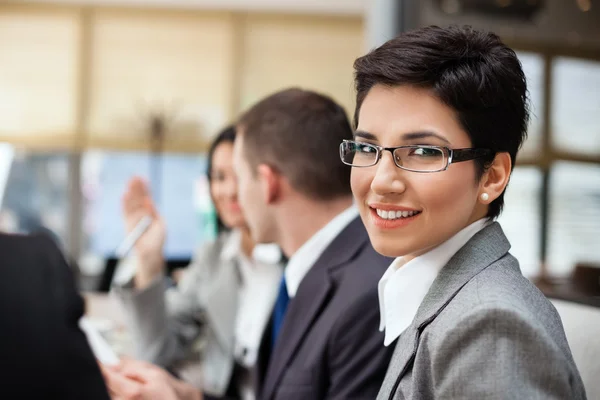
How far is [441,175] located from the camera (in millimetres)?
810

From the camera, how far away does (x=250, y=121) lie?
62.8 inches

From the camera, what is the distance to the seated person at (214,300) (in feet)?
6.48

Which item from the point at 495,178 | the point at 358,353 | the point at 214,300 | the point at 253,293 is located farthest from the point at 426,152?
the point at 214,300

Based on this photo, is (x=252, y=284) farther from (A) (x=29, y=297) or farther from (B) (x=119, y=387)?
(A) (x=29, y=297)

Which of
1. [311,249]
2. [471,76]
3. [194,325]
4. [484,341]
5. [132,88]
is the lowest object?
[194,325]

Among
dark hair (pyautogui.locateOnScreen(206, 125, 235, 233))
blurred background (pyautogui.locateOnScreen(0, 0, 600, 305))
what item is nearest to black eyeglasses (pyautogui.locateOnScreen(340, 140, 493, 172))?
dark hair (pyautogui.locateOnScreen(206, 125, 235, 233))

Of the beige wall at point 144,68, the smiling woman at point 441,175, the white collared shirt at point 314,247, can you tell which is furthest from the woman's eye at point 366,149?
the beige wall at point 144,68

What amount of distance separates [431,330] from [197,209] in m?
6.32

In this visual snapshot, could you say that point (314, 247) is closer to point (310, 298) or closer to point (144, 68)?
point (310, 298)

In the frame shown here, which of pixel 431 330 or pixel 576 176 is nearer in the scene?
pixel 431 330

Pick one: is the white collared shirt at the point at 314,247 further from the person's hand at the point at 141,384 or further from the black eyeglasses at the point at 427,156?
the black eyeglasses at the point at 427,156

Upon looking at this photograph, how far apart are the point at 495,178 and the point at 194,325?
5.72 ft

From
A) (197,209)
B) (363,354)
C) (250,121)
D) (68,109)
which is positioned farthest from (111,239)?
(363,354)

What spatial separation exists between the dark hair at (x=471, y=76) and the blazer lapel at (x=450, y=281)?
0.09 m
